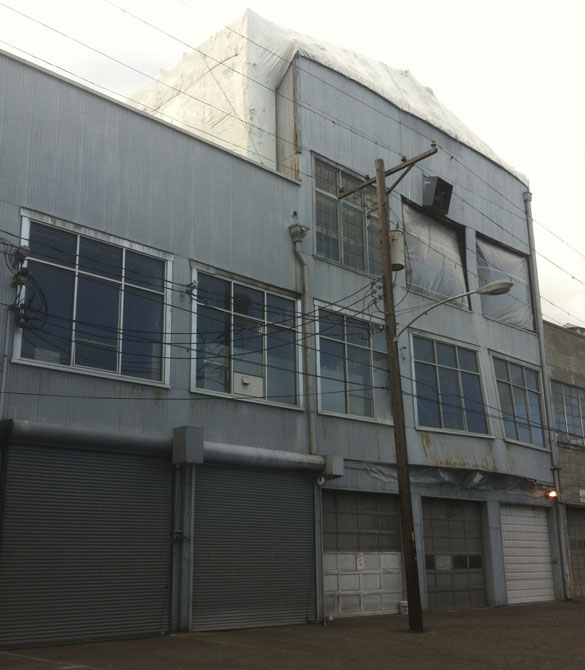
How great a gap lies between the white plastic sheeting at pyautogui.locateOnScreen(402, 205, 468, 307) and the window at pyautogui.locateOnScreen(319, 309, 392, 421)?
129 inches

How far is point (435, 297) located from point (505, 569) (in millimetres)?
9116

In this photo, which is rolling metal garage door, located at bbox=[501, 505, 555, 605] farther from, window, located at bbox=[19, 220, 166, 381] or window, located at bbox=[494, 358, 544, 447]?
window, located at bbox=[19, 220, 166, 381]

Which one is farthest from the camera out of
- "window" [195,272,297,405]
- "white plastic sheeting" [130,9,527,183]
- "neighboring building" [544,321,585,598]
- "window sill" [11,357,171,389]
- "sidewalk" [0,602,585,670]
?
"neighboring building" [544,321,585,598]

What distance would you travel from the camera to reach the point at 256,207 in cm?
2092

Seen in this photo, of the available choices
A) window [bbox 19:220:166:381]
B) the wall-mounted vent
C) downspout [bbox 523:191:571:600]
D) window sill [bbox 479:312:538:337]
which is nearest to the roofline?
window [bbox 19:220:166:381]

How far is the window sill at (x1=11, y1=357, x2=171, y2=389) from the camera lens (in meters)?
15.5

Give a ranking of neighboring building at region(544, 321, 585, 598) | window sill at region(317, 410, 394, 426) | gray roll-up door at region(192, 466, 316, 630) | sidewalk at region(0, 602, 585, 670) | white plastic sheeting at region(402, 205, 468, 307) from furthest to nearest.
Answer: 1. neighboring building at region(544, 321, 585, 598)
2. white plastic sheeting at region(402, 205, 468, 307)
3. window sill at region(317, 410, 394, 426)
4. gray roll-up door at region(192, 466, 316, 630)
5. sidewalk at region(0, 602, 585, 670)

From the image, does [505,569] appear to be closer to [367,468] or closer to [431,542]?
[431,542]

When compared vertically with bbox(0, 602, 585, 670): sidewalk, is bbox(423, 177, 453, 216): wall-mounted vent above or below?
above

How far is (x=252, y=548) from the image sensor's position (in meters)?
18.4

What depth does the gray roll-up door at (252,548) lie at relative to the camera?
17375 millimetres

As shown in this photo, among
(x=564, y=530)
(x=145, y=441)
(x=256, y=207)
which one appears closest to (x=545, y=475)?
(x=564, y=530)

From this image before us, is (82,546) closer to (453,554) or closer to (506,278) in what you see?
(453,554)

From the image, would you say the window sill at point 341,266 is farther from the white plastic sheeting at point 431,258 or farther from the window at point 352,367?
the white plastic sheeting at point 431,258
